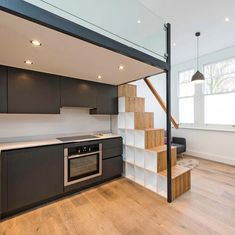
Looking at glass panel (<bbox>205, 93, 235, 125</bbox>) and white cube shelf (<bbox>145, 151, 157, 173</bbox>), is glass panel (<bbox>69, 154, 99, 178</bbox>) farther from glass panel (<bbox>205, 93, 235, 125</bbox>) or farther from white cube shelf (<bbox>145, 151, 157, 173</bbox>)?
glass panel (<bbox>205, 93, 235, 125</bbox>)

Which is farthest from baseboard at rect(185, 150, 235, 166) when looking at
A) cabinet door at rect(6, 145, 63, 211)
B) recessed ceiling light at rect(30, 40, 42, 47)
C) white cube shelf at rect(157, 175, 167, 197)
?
recessed ceiling light at rect(30, 40, 42, 47)

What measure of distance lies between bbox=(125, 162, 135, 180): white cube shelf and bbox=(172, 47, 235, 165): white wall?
2704 millimetres

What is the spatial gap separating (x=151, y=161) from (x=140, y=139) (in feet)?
1.49

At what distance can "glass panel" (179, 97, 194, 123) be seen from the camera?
482cm

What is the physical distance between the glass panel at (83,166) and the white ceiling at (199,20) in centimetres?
282

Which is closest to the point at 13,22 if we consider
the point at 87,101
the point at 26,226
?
the point at 87,101

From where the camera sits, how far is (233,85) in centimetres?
390

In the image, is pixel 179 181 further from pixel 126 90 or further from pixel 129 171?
pixel 126 90

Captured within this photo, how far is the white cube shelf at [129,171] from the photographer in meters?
3.04

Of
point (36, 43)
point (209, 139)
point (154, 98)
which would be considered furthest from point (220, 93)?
point (36, 43)

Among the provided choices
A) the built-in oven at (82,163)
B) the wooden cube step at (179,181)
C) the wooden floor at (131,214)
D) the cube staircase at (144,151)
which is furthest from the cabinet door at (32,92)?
the wooden cube step at (179,181)

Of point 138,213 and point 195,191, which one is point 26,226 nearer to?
point 138,213

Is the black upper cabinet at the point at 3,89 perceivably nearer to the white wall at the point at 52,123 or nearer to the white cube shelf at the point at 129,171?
the white wall at the point at 52,123

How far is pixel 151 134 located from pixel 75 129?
1.60 metres
